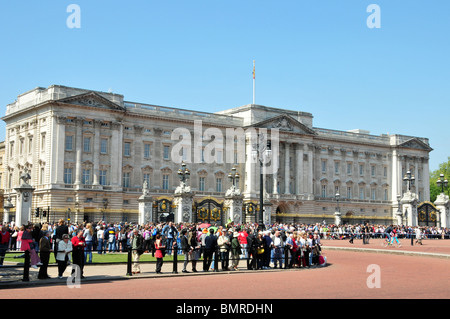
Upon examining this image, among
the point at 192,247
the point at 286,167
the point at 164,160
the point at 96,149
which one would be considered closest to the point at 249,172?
the point at 286,167

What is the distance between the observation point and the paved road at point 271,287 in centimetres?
1620

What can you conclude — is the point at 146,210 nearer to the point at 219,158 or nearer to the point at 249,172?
the point at 219,158

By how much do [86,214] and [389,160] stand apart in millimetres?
55404

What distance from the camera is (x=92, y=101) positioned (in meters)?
69.8

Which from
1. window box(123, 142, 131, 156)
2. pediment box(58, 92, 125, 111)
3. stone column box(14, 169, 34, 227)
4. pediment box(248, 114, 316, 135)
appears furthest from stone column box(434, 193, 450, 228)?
stone column box(14, 169, 34, 227)

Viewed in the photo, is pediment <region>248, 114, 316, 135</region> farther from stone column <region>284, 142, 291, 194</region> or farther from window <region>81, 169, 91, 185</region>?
window <region>81, 169, 91, 185</region>

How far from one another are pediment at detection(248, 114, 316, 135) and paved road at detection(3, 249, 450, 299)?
193 ft

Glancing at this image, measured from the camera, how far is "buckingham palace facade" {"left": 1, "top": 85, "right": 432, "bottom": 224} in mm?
67938

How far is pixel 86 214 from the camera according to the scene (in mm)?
67562

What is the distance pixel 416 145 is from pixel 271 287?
90067mm

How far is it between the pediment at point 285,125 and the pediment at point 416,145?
2087 cm

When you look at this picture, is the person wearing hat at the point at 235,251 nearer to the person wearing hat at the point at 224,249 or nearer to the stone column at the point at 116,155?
the person wearing hat at the point at 224,249
